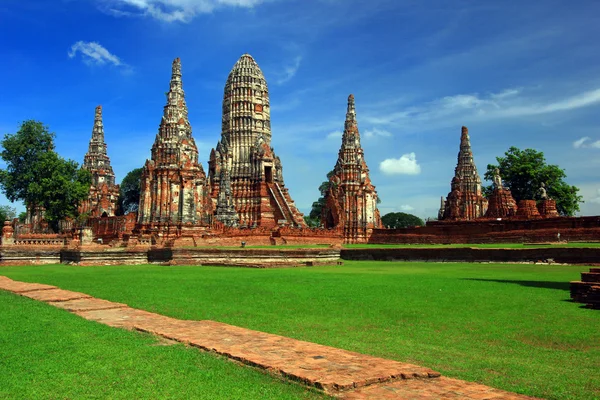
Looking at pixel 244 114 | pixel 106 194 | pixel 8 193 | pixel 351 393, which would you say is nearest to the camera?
pixel 351 393

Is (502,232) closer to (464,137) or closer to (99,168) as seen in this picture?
(464,137)

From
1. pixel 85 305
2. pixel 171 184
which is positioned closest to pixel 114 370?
pixel 85 305

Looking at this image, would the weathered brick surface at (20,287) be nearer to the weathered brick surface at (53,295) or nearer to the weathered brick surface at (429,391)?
the weathered brick surface at (53,295)

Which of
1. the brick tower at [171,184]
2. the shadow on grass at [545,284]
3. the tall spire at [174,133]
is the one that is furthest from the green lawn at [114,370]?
the tall spire at [174,133]

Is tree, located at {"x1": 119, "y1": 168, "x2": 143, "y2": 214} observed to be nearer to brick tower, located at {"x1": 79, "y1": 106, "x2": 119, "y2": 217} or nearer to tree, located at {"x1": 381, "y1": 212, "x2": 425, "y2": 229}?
brick tower, located at {"x1": 79, "y1": 106, "x2": 119, "y2": 217}

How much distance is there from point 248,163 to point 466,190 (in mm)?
27203

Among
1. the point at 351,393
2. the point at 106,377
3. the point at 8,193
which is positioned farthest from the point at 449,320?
the point at 8,193

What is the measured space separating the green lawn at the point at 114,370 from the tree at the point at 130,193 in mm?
80439

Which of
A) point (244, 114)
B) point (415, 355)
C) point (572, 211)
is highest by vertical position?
point (244, 114)

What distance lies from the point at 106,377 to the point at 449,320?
15.5ft

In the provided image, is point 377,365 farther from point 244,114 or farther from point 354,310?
point 244,114

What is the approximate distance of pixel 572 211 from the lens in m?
56.3

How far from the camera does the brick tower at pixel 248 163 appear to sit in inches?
1966

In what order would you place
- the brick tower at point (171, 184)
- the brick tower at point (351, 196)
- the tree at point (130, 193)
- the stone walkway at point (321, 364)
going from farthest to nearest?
the tree at point (130, 193), the brick tower at point (351, 196), the brick tower at point (171, 184), the stone walkway at point (321, 364)
